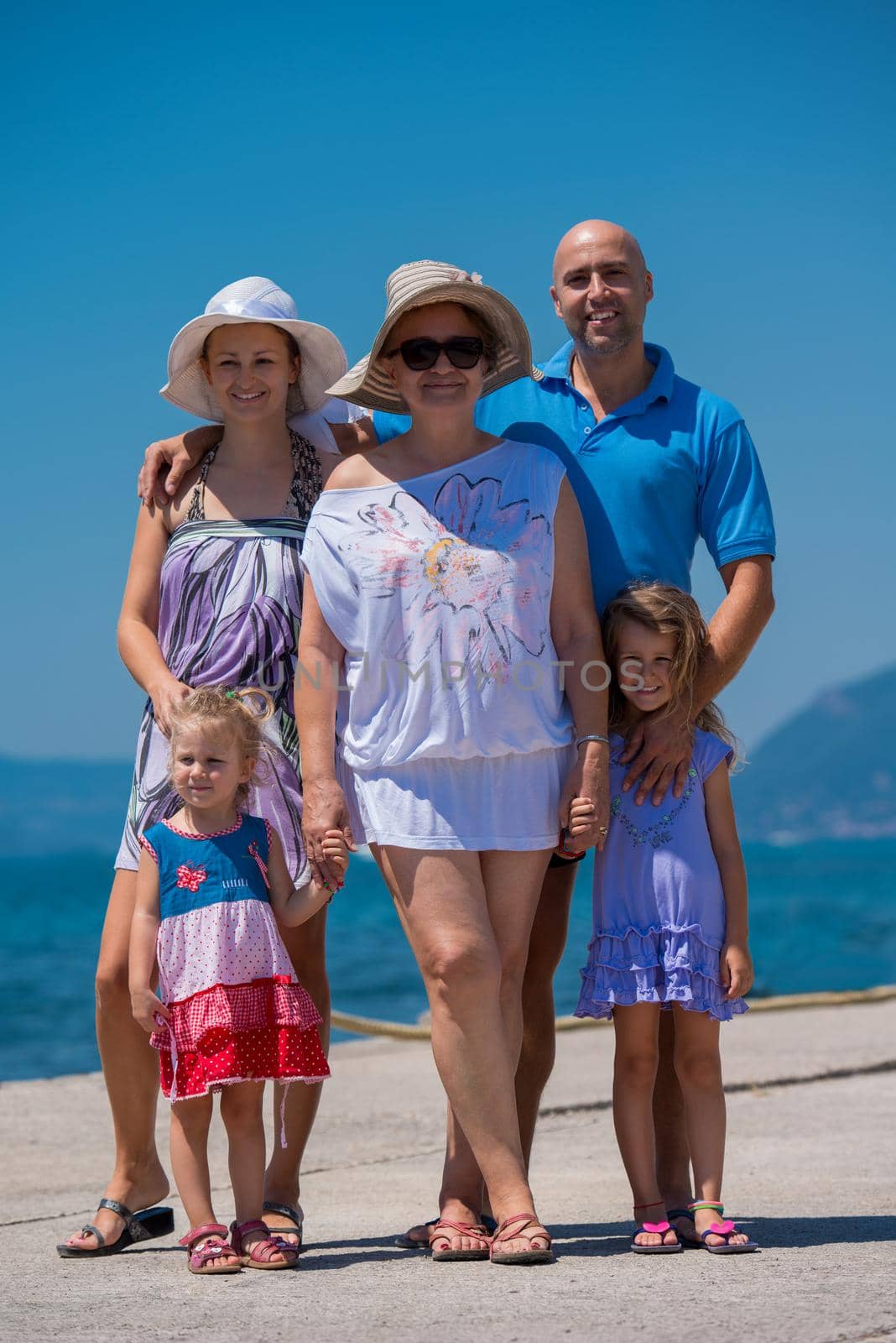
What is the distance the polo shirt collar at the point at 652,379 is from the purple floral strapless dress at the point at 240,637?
0.78 metres

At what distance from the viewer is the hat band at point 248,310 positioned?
3.88 m

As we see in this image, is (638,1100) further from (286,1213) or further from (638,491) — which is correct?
(638,491)

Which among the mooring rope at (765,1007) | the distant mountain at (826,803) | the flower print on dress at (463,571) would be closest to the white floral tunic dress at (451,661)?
the flower print on dress at (463,571)

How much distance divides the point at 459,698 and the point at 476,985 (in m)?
0.61

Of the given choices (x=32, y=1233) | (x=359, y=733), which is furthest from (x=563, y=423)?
(x=32, y=1233)

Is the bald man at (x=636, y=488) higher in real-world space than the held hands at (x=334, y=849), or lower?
higher

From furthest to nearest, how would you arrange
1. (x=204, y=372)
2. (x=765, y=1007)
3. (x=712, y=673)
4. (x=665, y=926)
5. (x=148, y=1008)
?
(x=765, y=1007) < (x=204, y=372) < (x=712, y=673) < (x=665, y=926) < (x=148, y=1008)

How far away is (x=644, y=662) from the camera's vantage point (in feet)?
12.1

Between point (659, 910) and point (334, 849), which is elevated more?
point (334, 849)

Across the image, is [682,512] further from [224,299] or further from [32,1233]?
[32,1233]

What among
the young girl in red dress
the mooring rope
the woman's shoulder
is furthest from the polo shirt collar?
the mooring rope

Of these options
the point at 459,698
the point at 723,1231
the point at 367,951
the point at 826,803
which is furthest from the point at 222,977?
the point at 826,803

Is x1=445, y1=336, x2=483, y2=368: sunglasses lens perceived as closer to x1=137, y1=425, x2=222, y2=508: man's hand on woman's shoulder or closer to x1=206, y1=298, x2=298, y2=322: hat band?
x1=206, y1=298, x2=298, y2=322: hat band

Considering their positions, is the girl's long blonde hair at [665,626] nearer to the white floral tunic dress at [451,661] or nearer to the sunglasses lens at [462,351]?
the white floral tunic dress at [451,661]
